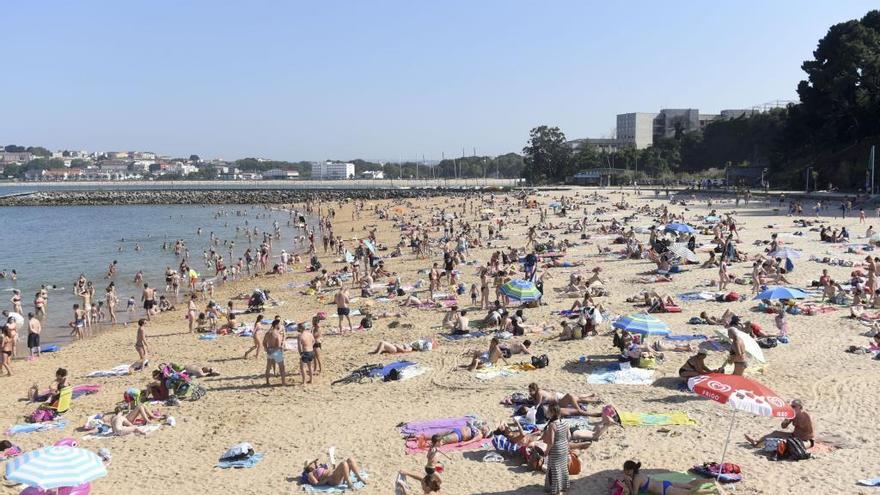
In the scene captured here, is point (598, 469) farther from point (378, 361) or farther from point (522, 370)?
point (378, 361)

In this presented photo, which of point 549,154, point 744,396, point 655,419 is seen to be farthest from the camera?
point 549,154

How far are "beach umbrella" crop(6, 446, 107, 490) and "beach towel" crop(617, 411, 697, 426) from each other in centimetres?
646

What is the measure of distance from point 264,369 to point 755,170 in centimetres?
6970

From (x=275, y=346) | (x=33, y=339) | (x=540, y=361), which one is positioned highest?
(x=275, y=346)

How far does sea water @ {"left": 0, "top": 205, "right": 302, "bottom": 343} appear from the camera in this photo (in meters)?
25.2

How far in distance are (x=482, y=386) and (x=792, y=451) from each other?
183 inches

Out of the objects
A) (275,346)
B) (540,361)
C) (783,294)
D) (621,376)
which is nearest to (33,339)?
(275,346)

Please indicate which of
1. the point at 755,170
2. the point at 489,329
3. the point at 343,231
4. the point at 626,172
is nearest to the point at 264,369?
the point at 489,329

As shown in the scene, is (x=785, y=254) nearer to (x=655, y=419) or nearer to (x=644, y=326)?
(x=644, y=326)

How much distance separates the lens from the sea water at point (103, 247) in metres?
25.2

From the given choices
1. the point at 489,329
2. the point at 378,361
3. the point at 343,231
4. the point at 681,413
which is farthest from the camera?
the point at 343,231

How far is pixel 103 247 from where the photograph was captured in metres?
41.3

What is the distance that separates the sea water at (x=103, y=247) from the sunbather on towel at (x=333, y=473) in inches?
521

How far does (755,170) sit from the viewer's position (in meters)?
71.9
